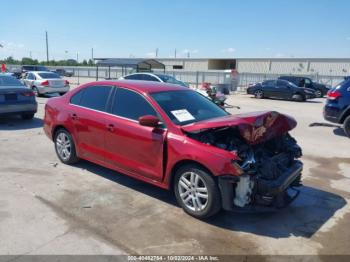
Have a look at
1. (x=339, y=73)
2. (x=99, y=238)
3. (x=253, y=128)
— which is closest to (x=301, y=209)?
(x=253, y=128)

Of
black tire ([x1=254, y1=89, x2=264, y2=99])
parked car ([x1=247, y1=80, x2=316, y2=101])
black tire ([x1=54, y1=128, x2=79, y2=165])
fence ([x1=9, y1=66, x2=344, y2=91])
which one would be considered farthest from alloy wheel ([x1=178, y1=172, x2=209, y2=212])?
fence ([x1=9, y1=66, x2=344, y2=91])

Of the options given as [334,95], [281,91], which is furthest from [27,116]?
[281,91]

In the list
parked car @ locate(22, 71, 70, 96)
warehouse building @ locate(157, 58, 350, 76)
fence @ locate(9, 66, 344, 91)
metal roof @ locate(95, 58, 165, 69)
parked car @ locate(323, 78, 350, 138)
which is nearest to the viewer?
parked car @ locate(323, 78, 350, 138)

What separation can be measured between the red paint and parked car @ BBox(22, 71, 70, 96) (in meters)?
13.1

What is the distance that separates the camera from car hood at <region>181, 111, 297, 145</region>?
13.0 ft

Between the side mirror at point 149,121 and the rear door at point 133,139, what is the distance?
13cm

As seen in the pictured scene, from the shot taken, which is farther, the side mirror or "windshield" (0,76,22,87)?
"windshield" (0,76,22,87)

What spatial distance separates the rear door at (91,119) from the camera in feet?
17.4

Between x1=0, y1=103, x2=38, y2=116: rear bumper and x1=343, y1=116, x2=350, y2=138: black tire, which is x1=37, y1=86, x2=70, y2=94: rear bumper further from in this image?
x1=343, y1=116, x2=350, y2=138: black tire

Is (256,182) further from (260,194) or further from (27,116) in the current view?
(27,116)

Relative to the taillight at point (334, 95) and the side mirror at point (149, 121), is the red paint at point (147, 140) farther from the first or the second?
the taillight at point (334, 95)

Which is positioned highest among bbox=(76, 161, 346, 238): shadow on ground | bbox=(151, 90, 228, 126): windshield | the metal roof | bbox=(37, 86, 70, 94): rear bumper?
the metal roof

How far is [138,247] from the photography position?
3557mm

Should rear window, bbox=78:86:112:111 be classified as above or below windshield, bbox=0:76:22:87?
above
